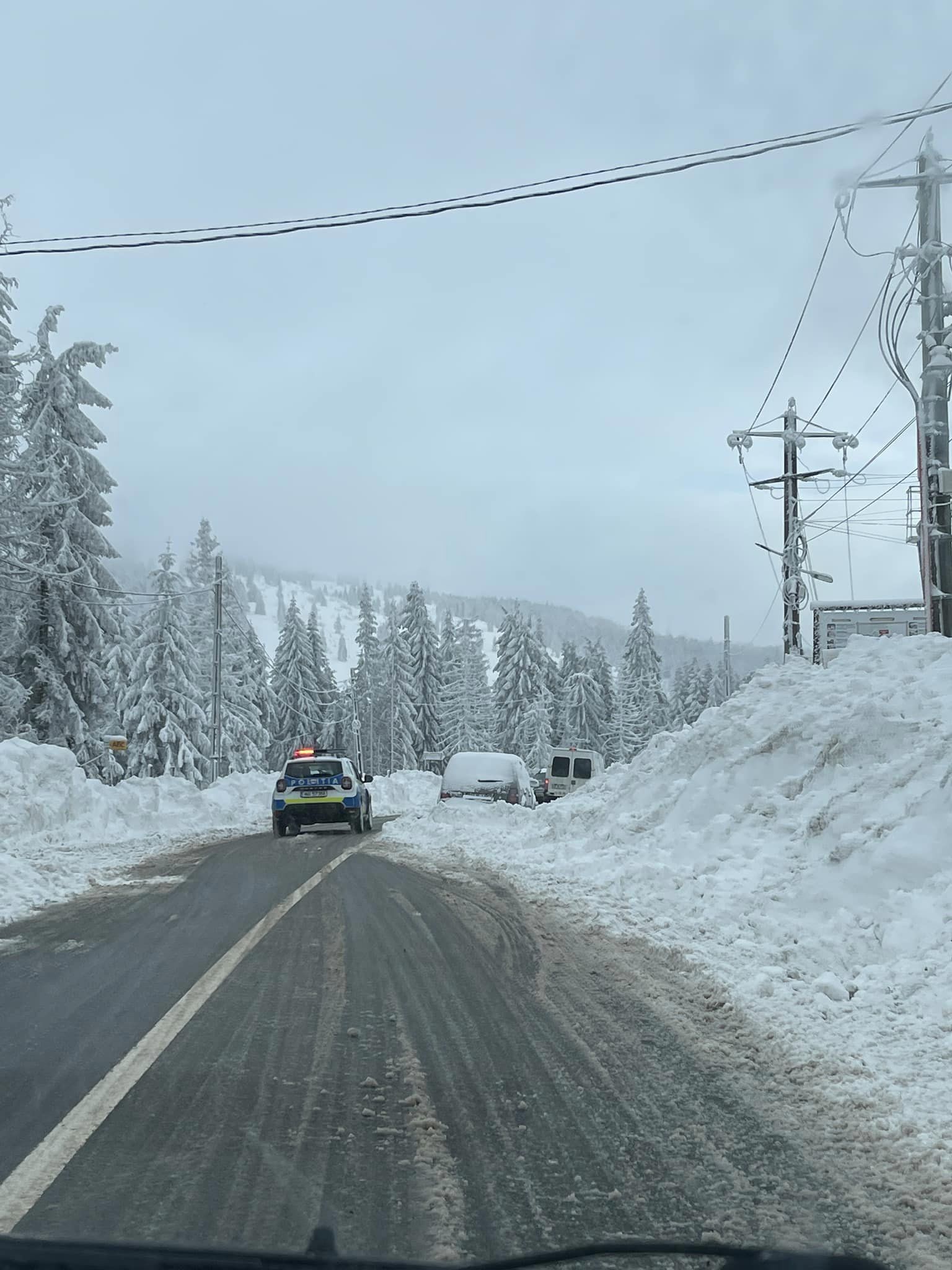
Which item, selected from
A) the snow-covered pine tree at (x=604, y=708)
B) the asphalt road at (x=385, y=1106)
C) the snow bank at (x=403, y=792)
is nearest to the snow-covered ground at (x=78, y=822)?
the asphalt road at (x=385, y=1106)

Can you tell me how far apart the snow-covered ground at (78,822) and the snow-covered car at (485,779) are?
5522 millimetres

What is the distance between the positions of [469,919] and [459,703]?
238 ft

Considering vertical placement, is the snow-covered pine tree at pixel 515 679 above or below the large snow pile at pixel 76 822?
above

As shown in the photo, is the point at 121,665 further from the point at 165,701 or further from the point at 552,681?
the point at 552,681

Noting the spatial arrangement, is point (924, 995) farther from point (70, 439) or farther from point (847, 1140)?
point (70, 439)

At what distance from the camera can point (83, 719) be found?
1335 inches

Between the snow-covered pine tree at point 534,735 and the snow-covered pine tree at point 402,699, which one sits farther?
the snow-covered pine tree at point 402,699

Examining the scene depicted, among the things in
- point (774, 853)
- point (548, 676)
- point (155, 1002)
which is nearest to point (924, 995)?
point (774, 853)

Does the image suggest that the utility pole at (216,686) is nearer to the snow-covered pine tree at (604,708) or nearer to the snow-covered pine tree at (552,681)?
the snow-covered pine tree at (552,681)

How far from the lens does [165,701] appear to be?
4691 centimetres

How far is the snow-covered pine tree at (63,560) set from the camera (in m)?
32.8

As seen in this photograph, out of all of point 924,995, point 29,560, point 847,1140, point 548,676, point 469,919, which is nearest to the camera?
point 847,1140

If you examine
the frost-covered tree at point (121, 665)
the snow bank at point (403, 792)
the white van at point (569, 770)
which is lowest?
the snow bank at point (403, 792)

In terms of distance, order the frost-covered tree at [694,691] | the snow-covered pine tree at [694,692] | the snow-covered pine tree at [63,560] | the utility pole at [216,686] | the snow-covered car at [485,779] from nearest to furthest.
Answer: the snow-covered car at [485,779]
the snow-covered pine tree at [63,560]
the utility pole at [216,686]
the snow-covered pine tree at [694,692]
the frost-covered tree at [694,691]
